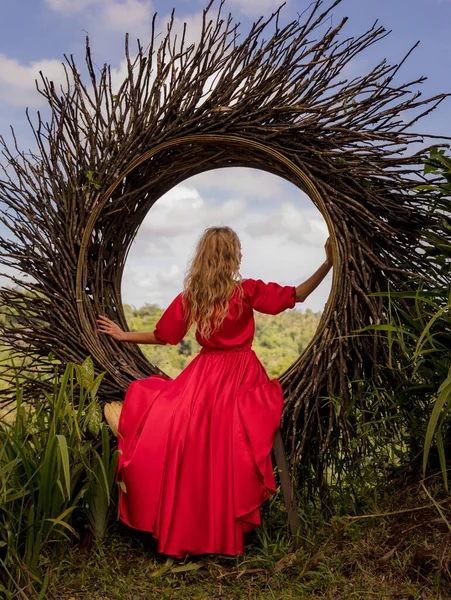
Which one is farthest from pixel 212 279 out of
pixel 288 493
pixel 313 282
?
pixel 288 493

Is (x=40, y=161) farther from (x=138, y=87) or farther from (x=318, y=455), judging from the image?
(x=318, y=455)

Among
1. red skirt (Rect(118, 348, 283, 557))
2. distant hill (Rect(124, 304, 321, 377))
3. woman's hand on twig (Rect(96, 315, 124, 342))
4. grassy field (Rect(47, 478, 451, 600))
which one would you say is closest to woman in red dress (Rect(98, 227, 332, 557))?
red skirt (Rect(118, 348, 283, 557))

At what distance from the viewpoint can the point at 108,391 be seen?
3.34 m

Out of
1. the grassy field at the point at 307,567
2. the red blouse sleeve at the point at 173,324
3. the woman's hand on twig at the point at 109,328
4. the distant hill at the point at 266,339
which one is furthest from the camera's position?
the distant hill at the point at 266,339

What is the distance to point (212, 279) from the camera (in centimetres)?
300

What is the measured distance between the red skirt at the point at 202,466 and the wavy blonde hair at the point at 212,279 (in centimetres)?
29

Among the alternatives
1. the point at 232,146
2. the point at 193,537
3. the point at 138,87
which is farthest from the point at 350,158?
the point at 193,537

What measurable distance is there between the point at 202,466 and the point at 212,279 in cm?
81

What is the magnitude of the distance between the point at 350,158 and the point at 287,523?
65.7 inches

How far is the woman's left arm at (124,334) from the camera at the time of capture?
3209mm

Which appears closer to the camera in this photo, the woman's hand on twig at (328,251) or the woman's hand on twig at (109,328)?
the woman's hand on twig at (328,251)

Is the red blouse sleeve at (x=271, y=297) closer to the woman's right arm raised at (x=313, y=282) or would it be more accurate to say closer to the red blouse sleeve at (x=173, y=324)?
the woman's right arm raised at (x=313, y=282)

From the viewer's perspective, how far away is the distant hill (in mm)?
7699

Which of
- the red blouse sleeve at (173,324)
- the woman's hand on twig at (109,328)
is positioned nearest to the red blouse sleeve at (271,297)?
the red blouse sleeve at (173,324)
